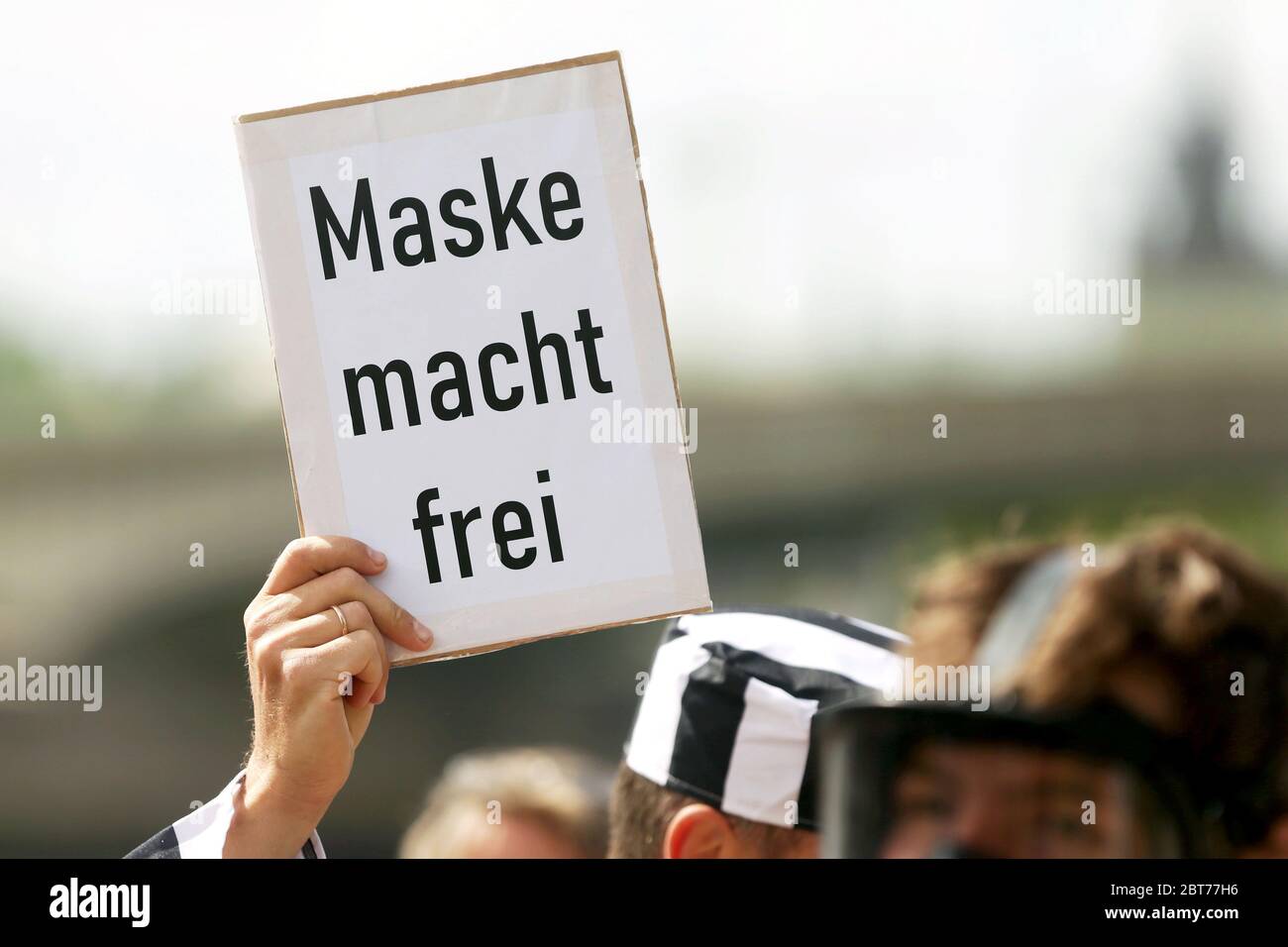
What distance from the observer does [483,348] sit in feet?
7.91

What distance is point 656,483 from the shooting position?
2387 millimetres

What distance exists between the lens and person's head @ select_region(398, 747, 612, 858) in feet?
11.4

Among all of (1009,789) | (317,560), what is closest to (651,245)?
(317,560)

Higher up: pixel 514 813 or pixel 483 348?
pixel 483 348

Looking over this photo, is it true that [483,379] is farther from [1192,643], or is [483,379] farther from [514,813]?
[514,813]

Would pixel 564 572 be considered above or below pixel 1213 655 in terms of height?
above

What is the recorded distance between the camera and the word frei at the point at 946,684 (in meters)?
2.39

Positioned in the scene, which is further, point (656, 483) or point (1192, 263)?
point (1192, 263)

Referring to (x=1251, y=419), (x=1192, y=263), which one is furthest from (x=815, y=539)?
(x=1192, y=263)

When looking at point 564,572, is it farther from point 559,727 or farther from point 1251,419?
point 1251,419

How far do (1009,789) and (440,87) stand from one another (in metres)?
1.39

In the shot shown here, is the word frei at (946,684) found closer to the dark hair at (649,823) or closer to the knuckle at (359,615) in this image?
the dark hair at (649,823)

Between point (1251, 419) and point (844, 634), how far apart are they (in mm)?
18130
